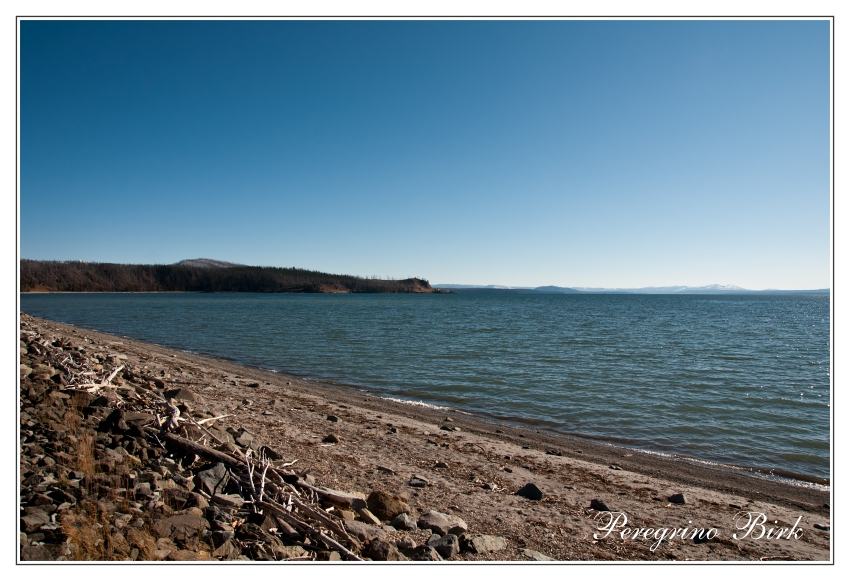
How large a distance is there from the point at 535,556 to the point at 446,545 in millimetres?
1143

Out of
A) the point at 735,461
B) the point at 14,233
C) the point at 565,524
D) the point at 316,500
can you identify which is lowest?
the point at 735,461

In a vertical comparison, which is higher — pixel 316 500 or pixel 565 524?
pixel 316 500

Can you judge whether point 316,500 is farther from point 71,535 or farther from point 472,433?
point 472,433

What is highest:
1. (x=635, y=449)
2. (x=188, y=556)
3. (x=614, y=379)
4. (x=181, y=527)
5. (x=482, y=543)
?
(x=181, y=527)

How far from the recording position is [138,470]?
5520mm

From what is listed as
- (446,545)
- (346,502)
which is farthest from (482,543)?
(346,502)

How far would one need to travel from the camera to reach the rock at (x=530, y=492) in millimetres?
6910

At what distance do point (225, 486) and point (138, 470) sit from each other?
1157 mm

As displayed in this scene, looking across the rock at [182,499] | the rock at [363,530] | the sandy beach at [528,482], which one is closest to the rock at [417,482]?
the sandy beach at [528,482]

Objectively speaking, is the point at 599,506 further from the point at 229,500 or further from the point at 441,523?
the point at 229,500

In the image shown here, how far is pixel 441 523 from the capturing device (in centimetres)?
550

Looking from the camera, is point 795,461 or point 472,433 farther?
point 472,433

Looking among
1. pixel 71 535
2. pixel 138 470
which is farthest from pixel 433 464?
pixel 71 535

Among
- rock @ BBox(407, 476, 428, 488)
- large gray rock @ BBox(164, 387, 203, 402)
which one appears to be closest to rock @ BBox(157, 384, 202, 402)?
large gray rock @ BBox(164, 387, 203, 402)
